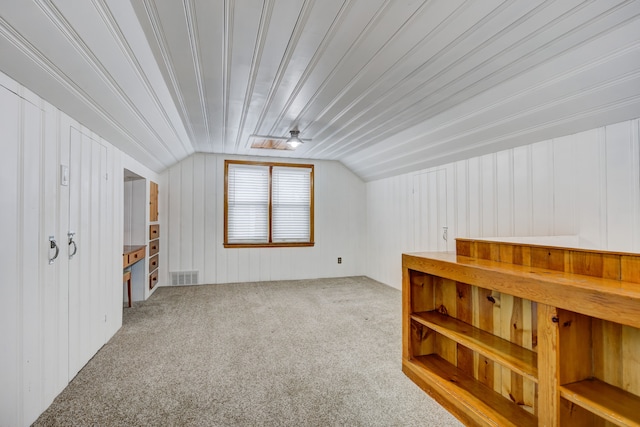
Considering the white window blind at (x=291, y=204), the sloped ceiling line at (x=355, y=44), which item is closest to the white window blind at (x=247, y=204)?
the white window blind at (x=291, y=204)

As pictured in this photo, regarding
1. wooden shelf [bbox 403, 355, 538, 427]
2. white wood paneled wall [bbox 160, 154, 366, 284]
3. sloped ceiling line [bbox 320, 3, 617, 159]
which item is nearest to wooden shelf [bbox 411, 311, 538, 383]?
wooden shelf [bbox 403, 355, 538, 427]

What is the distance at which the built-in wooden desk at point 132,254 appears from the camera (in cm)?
370

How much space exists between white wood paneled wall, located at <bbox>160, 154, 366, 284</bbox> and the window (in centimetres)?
14

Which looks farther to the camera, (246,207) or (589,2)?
(246,207)

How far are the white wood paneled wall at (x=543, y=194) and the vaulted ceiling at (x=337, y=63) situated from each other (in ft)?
0.58

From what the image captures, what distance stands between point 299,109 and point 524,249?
93.6 inches

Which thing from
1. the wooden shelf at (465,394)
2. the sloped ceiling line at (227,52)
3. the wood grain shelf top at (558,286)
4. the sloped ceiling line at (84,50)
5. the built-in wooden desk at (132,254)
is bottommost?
the wooden shelf at (465,394)

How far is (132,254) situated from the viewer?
3953mm

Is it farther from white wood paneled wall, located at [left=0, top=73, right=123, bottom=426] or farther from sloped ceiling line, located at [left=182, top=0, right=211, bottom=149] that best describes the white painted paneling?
sloped ceiling line, located at [left=182, top=0, right=211, bottom=149]

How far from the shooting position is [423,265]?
7.62 feet

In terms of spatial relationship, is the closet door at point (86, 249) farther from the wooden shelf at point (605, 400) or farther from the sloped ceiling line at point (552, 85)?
the sloped ceiling line at point (552, 85)

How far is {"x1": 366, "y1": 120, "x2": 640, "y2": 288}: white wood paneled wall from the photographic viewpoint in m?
2.42

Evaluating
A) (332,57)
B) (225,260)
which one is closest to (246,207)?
(225,260)

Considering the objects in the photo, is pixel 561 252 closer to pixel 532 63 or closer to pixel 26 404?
pixel 532 63
